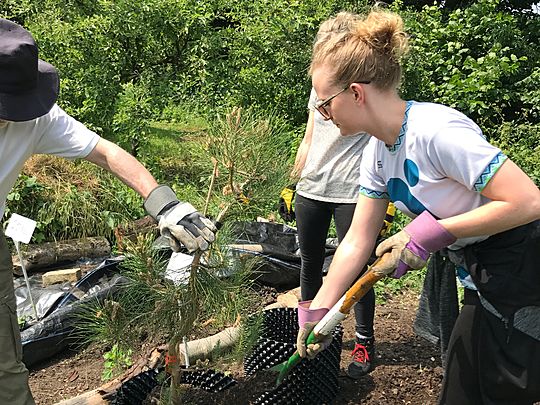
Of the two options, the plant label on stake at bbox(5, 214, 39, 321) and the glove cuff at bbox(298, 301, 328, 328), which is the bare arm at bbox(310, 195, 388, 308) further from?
the plant label on stake at bbox(5, 214, 39, 321)

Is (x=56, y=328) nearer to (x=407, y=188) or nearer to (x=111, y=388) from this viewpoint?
(x=111, y=388)

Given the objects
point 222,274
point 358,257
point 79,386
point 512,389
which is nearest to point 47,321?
point 79,386

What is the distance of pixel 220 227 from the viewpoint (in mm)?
2051

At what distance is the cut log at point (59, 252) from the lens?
4.03 meters

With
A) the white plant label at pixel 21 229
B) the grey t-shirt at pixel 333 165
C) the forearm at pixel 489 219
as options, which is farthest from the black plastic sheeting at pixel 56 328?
the forearm at pixel 489 219

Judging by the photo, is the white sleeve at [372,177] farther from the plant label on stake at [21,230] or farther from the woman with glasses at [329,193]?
the plant label on stake at [21,230]

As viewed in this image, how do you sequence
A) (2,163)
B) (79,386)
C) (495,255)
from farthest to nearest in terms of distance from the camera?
1. (79,386)
2. (2,163)
3. (495,255)

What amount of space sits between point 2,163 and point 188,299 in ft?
2.43

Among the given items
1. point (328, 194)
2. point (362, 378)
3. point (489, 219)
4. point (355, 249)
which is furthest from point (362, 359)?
point (489, 219)

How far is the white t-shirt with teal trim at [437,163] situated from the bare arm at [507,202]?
0.03m

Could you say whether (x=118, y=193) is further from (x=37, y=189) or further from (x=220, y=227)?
(x=220, y=227)

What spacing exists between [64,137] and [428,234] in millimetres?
1172

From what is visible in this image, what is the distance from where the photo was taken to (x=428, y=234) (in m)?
Answer: 1.58

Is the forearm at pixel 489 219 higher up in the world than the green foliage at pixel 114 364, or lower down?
higher up
